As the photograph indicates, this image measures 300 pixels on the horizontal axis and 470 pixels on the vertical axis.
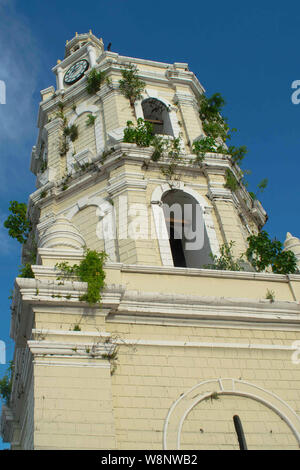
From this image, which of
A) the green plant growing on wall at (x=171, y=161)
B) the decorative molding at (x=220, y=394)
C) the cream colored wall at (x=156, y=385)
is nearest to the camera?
the cream colored wall at (x=156, y=385)

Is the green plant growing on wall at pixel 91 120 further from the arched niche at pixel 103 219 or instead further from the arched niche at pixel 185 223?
the arched niche at pixel 185 223

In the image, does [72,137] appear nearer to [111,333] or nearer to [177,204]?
[177,204]

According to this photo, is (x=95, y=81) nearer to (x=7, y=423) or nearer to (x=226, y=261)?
(x=226, y=261)

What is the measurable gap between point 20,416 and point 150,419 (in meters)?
4.89

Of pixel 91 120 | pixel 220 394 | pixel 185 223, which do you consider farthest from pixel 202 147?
pixel 220 394

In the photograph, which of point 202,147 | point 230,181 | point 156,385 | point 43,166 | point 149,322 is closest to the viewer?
point 156,385

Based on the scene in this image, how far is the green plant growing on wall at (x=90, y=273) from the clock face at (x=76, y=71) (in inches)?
498

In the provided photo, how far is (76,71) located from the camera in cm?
2250

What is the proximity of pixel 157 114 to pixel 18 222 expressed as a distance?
6.09 metres

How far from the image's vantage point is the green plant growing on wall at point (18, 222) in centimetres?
1819

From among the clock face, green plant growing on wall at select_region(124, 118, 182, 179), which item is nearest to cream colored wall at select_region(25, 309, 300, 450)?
→ green plant growing on wall at select_region(124, 118, 182, 179)

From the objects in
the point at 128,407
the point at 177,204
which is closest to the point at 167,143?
the point at 177,204

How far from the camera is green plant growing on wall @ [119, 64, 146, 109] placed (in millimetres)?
19328

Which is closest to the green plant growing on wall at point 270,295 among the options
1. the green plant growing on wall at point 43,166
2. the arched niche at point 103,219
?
the arched niche at point 103,219
